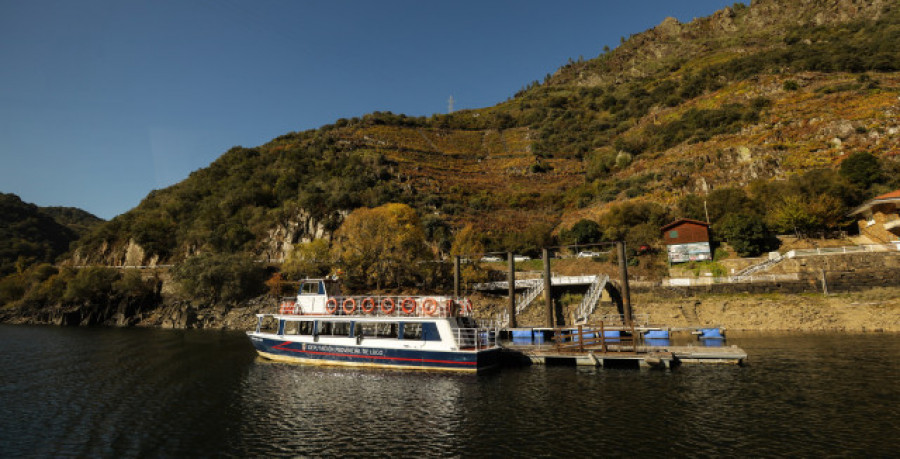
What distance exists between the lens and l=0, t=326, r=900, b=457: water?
1324 centimetres

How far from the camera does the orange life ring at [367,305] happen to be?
28.0 m

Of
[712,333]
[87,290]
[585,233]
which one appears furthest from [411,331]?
[87,290]

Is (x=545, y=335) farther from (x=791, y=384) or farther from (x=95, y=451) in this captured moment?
(x=95, y=451)

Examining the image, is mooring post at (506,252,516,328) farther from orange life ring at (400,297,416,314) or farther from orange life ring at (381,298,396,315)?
orange life ring at (381,298,396,315)

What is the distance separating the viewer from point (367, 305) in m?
28.8

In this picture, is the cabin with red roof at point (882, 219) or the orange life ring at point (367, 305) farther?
the cabin with red roof at point (882, 219)

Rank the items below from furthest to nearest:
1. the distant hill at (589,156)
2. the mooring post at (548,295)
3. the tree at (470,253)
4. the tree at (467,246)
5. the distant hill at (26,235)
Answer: the distant hill at (26,235)
the distant hill at (589,156)
the tree at (467,246)
the tree at (470,253)
the mooring post at (548,295)

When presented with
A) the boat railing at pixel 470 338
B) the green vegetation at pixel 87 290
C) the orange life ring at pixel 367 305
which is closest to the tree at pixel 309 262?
the green vegetation at pixel 87 290

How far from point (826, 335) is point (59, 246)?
606 feet

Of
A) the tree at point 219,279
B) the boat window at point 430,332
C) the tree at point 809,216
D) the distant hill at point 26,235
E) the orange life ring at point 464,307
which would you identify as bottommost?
the boat window at point 430,332

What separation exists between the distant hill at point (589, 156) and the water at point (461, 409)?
41151 millimetres

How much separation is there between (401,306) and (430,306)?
8.82ft

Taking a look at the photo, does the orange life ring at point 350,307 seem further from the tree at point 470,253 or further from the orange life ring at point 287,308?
the tree at point 470,253

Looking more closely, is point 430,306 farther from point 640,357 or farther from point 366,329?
point 640,357
